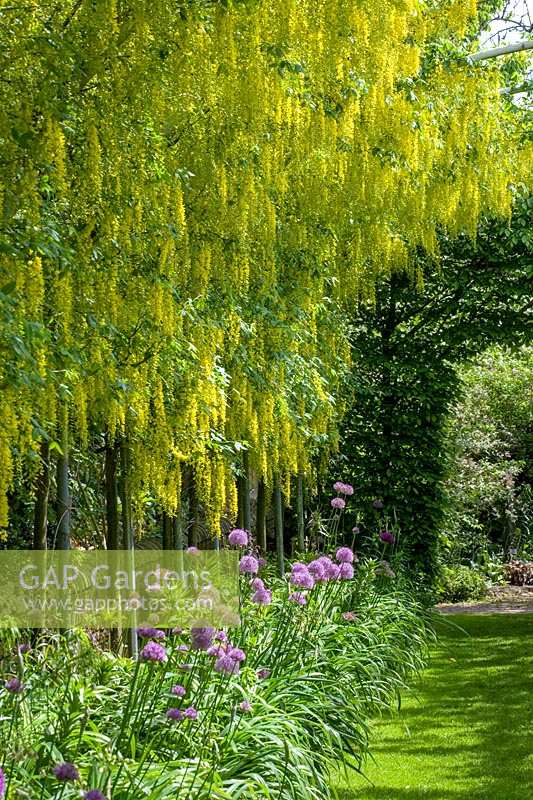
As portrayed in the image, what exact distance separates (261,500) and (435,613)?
197cm

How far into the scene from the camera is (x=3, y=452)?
3088mm

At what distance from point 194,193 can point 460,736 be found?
2904mm

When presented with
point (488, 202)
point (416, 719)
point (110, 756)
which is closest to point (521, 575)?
point (488, 202)

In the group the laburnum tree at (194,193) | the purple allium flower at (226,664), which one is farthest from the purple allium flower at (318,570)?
the purple allium flower at (226,664)

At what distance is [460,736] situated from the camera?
5418 millimetres

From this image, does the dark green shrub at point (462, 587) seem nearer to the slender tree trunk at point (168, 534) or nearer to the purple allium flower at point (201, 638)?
the slender tree trunk at point (168, 534)

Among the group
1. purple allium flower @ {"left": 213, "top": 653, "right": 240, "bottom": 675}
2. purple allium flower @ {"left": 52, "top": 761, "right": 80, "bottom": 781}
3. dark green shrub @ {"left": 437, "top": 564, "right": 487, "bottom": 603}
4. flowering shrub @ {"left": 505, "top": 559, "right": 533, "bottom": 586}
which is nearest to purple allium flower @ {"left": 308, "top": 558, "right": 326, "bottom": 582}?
purple allium flower @ {"left": 213, "top": 653, "right": 240, "bottom": 675}

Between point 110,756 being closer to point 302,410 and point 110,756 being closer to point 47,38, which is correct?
point 47,38

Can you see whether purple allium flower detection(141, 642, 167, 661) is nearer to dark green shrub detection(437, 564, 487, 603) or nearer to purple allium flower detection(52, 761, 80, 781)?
purple allium flower detection(52, 761, 80, 781)

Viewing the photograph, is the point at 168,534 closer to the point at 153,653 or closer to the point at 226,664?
the point at 226,664

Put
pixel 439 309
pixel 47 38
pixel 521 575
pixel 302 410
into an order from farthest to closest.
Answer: pixel 521 575
pixel 439 309
pixel 302 410
pixel 47 38

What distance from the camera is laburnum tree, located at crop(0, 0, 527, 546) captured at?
3361 mm

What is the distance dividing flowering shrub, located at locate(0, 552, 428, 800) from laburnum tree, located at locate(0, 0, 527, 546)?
645 mm

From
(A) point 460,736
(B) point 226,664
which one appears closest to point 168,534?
(A) point 460,736
